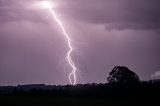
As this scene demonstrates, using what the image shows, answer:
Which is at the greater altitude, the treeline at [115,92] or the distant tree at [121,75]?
the distant tree at [121,75]

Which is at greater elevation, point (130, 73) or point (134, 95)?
point (130, 73)

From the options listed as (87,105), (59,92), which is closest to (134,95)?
(59,92)

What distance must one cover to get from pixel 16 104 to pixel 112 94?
71.9 feet

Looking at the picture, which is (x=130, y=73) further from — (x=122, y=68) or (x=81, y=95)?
(x=81, y=95)

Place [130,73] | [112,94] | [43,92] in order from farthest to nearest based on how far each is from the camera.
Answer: [130,73] → [43,92] → [112,94]

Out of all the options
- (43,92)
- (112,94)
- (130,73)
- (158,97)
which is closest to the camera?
(158,97)

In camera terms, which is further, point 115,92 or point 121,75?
point 121,75

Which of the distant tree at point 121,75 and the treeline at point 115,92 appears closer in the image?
the treeline at point 115,92

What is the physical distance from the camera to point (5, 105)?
1746 inches

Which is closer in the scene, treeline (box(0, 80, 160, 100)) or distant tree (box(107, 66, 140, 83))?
treeline (box(0, 80, 160, 100))

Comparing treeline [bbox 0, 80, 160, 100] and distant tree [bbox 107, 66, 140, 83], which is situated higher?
distant tree [bbox 107, 66, 140, 83]

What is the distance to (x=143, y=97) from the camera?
6100 cm

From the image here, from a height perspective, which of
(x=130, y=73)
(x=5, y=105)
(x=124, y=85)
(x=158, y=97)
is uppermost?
(x=130, y=73)

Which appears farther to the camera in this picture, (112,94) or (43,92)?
(43,92)
